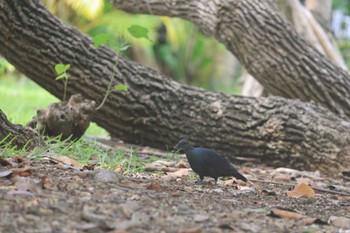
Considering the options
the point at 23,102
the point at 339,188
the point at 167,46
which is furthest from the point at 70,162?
the point at 167,46

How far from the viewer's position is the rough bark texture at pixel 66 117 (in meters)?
4.65

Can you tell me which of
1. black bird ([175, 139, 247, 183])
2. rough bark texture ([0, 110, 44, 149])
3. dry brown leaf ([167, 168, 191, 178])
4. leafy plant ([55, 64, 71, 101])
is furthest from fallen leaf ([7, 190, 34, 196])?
leafy plant ([55, 64, 71, 101])

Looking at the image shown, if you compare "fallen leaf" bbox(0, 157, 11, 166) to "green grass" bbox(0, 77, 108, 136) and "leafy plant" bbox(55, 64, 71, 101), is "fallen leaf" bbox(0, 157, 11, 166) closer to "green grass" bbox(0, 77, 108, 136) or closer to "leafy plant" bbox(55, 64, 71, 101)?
"leafy plant" bbox(55, 64, 71, 101)

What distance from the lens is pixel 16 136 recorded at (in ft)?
12.5

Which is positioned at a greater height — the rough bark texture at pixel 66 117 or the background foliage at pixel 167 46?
the background foliage at pixel 167 46

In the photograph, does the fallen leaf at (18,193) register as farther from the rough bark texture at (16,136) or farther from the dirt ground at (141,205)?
the rough bark texture at (16,136)

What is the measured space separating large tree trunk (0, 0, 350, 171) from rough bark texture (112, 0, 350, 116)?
0.46m

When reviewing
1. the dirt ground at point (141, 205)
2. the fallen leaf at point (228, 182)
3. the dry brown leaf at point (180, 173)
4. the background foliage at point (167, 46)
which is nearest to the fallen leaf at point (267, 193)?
the dirt ground at point (141, 205)

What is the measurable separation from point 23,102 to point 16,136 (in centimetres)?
484

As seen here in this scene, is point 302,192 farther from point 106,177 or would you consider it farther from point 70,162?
point 70,162

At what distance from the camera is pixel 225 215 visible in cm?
261

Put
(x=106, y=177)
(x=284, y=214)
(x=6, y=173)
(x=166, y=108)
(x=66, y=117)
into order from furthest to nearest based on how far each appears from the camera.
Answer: (x=166, y=108) → (x=66, y=117) → (x=106, y=177) → (x=6, y=173) → (x=284, y=214)

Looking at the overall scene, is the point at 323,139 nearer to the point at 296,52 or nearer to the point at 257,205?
the point at 296,52

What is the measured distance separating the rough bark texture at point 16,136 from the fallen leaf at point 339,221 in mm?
1916
